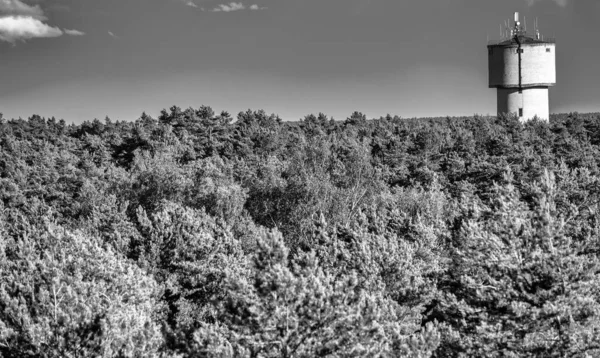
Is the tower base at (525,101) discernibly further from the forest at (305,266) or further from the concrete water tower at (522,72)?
the forest at (305,266)

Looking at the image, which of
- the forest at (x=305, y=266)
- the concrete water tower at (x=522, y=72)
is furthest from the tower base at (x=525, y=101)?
the forest at (x=305, y=266)

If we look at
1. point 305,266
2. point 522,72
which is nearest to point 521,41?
point 522,72

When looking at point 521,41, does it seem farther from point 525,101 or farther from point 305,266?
point 305,266

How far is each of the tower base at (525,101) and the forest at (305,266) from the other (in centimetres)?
1901

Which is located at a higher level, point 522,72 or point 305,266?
point 522,72

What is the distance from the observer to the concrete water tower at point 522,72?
68375 mm

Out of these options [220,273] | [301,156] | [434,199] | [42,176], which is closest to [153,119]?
[42,176]

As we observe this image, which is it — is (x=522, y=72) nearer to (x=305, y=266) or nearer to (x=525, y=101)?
(x=525, y=101)

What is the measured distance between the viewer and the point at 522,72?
68.4 meters

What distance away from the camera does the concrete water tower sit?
68375 millimetres

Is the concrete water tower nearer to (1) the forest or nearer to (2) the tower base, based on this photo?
(2) the tower base

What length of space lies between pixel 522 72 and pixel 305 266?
181ft

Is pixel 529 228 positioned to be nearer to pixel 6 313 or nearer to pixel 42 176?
pixel 6 313

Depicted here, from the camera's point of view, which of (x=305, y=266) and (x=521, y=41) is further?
(x=521, y=41)
